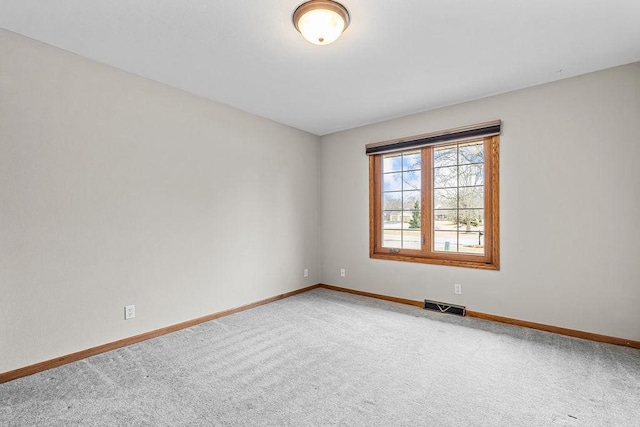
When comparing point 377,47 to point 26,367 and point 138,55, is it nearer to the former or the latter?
point 138,55

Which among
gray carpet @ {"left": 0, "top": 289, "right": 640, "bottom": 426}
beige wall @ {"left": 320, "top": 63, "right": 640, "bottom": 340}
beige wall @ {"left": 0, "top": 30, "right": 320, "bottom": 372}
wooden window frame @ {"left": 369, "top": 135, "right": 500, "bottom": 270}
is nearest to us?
gray carpet @ {"left": 0, "top": 289, "right": 640, "bottom": 426}

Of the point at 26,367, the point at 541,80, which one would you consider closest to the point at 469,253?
the point at 541,80

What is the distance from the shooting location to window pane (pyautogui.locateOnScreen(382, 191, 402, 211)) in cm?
433

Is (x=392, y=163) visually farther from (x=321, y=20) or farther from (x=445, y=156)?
(x=321, y=20)

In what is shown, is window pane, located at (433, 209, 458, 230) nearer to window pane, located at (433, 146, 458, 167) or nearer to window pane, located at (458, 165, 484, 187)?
window pane, located at (458, 165, 484, 187)

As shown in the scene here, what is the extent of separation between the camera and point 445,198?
3.89 meters

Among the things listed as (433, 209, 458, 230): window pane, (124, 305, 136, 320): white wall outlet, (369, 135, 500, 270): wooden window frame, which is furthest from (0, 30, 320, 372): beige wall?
(433, 209, 458, 230): window pane

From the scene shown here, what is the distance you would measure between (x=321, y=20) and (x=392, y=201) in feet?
9.21

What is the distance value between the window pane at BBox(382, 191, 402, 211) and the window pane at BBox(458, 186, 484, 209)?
2.63 feet

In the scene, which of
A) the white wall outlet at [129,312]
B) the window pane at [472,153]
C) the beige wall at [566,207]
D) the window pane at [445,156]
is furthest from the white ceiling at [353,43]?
the white wall outlet at [129,312]

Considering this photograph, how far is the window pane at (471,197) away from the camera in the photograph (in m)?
3.64

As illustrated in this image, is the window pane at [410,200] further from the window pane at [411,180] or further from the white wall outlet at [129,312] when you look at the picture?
the white wall outlet at [129,312]

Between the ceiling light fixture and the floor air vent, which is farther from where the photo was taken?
the floor air vent

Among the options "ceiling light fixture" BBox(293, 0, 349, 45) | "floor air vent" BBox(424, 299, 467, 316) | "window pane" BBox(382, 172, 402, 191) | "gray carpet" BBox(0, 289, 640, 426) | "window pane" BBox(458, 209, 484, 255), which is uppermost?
"ceiling light fixture" BBox(293, 0, 349, 45)
